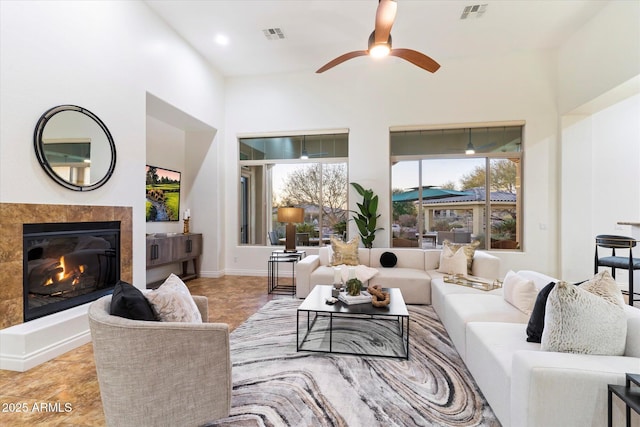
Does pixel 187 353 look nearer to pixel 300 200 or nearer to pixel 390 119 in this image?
pixel 300 200

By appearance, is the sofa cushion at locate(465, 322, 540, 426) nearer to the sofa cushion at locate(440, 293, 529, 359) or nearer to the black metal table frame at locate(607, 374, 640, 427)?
the sofa cushion at locate(440, 293, 529, 359)

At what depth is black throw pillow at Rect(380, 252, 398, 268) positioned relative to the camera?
177 inches

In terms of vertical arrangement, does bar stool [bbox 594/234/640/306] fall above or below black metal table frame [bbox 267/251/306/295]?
above

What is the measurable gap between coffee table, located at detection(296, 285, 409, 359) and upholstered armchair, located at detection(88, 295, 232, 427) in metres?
1.18

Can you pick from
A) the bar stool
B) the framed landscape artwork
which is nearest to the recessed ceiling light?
the framed landscape artwork

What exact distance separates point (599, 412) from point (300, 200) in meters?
5.18

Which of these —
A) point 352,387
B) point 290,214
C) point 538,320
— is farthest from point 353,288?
point 290,214

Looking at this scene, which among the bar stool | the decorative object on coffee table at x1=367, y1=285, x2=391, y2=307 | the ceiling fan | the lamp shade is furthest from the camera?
the lamp shade

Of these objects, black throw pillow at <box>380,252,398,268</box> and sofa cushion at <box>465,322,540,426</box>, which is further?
black throw pillow at <box>380,252,398,268</box>

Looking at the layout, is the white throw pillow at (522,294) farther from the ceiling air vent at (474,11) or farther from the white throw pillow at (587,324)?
the ceiling air vent at (474,11)

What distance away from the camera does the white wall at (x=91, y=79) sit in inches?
103

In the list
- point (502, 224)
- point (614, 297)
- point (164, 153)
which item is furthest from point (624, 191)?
point (164, 153)

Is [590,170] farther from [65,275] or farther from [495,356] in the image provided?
[65,275]

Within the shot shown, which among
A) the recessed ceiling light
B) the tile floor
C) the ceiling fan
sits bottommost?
the tile floor
